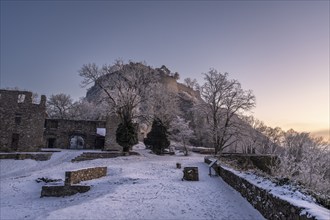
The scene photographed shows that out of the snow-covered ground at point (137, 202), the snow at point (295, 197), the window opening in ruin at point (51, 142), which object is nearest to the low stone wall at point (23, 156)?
the snow-covered ground at point (137, 202)

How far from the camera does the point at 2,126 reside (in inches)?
1523

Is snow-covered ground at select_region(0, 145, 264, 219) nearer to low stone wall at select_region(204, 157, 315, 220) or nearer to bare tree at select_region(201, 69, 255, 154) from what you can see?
low stone wall at select_region(204, 157, 315, 220)

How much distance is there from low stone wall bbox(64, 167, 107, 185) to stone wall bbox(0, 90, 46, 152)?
20.8 m

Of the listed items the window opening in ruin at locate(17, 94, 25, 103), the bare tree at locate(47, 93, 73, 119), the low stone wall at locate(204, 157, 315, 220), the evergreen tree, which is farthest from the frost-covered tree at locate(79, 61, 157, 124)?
the bare tree at locate(47, 93, 73, 119)

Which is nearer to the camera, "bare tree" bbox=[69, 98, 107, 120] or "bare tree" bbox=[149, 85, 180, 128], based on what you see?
"bare tree" bbox=[149, 85, 180, 128]

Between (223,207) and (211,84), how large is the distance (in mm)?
28437

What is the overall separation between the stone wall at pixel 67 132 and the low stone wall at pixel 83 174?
25.4 metres

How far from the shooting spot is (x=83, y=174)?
64.0 ft

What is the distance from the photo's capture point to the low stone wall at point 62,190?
16891 millimetres

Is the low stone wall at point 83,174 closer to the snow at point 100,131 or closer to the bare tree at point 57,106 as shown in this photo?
the snow at point 100,131

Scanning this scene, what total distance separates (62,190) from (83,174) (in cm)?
253

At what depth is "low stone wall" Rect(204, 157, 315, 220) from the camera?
22.4ft

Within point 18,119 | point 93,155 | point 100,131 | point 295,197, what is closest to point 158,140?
point 93,155

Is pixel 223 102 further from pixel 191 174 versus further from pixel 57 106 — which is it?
pixel 57 106
